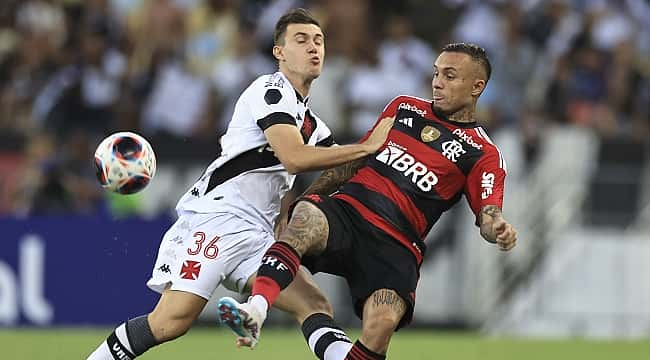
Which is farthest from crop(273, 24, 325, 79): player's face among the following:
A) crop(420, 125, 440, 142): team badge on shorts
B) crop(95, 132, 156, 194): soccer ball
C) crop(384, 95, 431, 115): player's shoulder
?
crop(95, 132, 156, 194): soccer ball

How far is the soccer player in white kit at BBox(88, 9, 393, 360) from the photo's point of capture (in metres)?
8.16

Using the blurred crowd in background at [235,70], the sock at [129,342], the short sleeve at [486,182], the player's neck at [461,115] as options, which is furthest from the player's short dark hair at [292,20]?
the blurred crowd in background at [235,70]

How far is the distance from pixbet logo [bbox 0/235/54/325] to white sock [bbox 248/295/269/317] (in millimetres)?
8154

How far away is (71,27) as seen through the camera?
58.1 feet

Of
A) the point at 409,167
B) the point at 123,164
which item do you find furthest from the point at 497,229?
the point at 123,164

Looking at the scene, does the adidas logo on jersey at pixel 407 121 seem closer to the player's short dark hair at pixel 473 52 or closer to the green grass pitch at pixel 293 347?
the player's short dark hair at pixel 473 52

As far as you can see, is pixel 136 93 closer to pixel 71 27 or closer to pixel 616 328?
pixel 71 27

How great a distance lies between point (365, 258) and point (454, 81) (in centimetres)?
117

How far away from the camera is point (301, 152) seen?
26.4 ft

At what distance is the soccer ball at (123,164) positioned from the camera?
8.49 m

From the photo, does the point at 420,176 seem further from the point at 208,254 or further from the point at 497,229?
the point at 208,254

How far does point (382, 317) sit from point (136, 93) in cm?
907

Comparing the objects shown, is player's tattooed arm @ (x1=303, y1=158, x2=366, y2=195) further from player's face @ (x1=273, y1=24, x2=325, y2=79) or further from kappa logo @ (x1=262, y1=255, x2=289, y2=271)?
kappa logo @ (x1=262, y1=255, x2=289, y2=271)

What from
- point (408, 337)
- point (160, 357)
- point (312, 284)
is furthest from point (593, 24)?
point (312, 284)
